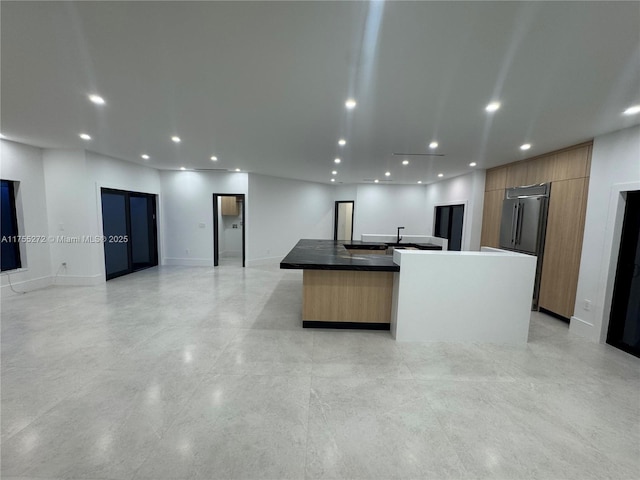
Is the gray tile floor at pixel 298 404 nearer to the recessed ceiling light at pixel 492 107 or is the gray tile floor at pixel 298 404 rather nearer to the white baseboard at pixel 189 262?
the recessed ceiling light at pixel 492 107

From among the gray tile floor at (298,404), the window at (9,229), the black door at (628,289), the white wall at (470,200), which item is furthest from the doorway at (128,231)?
the black door at (628,289)

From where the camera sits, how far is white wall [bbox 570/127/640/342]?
311cm

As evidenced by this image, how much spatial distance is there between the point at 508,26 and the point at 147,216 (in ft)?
25.8

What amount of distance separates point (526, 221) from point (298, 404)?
480cm

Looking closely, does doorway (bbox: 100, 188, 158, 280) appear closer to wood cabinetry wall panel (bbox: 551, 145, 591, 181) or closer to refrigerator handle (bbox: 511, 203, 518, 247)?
refrigerator handle (bbox: 511, 203, 518, 247)

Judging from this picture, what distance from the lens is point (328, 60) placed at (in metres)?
→ 1.95

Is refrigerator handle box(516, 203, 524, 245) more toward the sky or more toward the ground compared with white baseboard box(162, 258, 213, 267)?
more toward the sky

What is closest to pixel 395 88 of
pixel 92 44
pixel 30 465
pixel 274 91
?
pixel 274 91

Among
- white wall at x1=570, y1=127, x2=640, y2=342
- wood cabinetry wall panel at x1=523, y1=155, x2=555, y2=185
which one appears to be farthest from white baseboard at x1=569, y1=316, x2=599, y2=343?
wood cabinetry wall panel at x1=523, y1=155, x2=555, y2=185

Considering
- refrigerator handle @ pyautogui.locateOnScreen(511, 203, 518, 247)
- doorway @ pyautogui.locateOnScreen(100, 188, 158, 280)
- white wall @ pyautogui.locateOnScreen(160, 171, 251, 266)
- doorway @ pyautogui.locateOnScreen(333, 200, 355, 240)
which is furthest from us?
doorway @ pyautogui.locateOnScreen(333, 200, 355, 240)

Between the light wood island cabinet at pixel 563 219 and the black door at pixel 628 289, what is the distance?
1.52ft

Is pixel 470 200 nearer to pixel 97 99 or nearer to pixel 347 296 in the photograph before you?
pixel 347 296

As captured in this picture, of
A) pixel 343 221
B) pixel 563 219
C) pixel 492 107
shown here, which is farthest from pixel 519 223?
pixel 343 221

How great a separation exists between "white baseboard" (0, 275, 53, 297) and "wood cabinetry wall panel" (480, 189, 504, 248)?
8.96 meters
